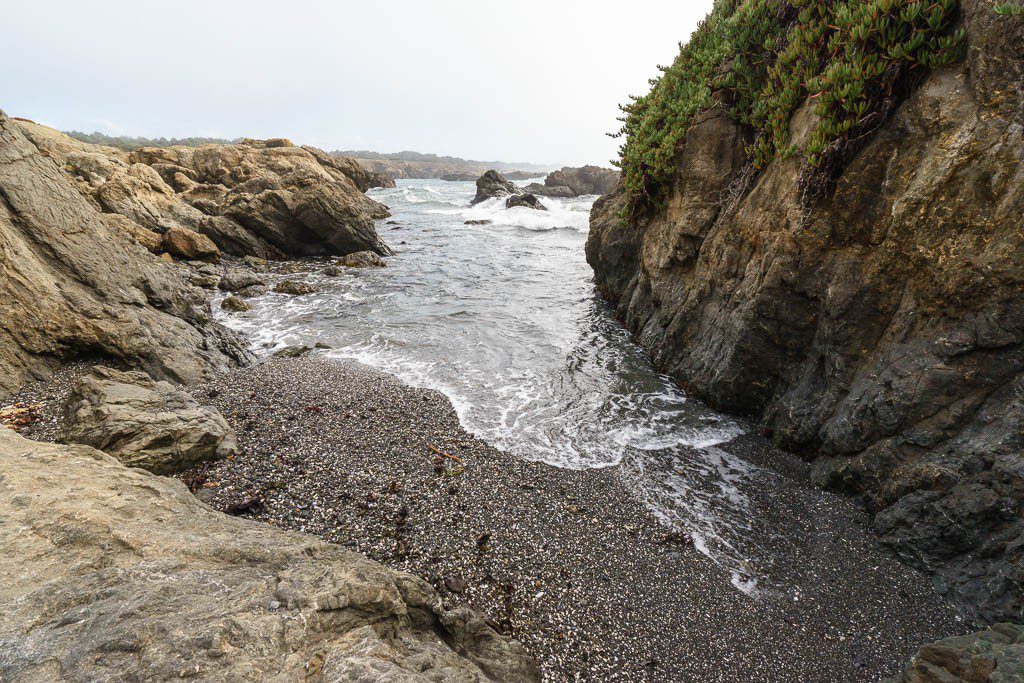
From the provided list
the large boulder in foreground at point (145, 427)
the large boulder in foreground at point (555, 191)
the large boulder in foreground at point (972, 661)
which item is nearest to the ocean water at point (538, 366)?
the large boulder in foreground at point (972, 661)

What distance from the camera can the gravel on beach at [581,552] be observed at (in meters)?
4.69

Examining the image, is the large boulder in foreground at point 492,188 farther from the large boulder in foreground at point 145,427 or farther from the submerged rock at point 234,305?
the large boulder in foreground at point 145,427

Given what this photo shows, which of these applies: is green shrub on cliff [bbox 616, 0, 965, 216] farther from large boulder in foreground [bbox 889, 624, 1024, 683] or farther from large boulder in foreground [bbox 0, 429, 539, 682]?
large boulder in foreground [bbox 0, 429, 539, 682]

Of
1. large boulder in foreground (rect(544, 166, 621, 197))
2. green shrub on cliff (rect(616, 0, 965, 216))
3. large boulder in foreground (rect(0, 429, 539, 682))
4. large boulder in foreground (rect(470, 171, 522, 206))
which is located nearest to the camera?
large boulder in foreground (rect(0, 429, 539, 682))

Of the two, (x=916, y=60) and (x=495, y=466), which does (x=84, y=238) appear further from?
(x=916, y=60)

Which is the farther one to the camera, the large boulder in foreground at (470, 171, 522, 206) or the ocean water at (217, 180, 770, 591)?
the large boulder in foreground at (470, 171, 522, 206)

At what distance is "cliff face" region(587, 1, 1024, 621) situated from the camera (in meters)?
5.20

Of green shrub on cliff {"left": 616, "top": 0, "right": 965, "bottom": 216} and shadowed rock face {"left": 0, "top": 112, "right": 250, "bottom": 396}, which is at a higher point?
green shrub on cliff {"left": 616, "top": 0, "right": 965, "bottom": 216}

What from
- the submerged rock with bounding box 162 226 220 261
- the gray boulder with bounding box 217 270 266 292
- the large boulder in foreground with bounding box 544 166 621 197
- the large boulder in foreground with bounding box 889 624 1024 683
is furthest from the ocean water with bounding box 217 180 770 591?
the large boulder in foreground with bounding box 544 166 621 197

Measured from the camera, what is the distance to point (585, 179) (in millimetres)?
84688

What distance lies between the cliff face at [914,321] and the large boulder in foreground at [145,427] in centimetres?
971

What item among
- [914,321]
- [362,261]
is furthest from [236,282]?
[914,321]

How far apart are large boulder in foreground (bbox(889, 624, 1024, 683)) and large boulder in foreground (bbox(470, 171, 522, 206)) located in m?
59.5

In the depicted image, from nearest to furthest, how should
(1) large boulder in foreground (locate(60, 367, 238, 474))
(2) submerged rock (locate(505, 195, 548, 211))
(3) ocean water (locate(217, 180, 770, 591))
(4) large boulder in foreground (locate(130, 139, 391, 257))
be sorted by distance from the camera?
(1) large boulder in foreground (locate(60, 367, 238, 474)), (3) ocean water (locate(217, 180, 770, 591)), (4) large boulder in foreground (locate(130, 139, 391, 257)), (2) submerged rock (locate(505, 195, 548, 211))
